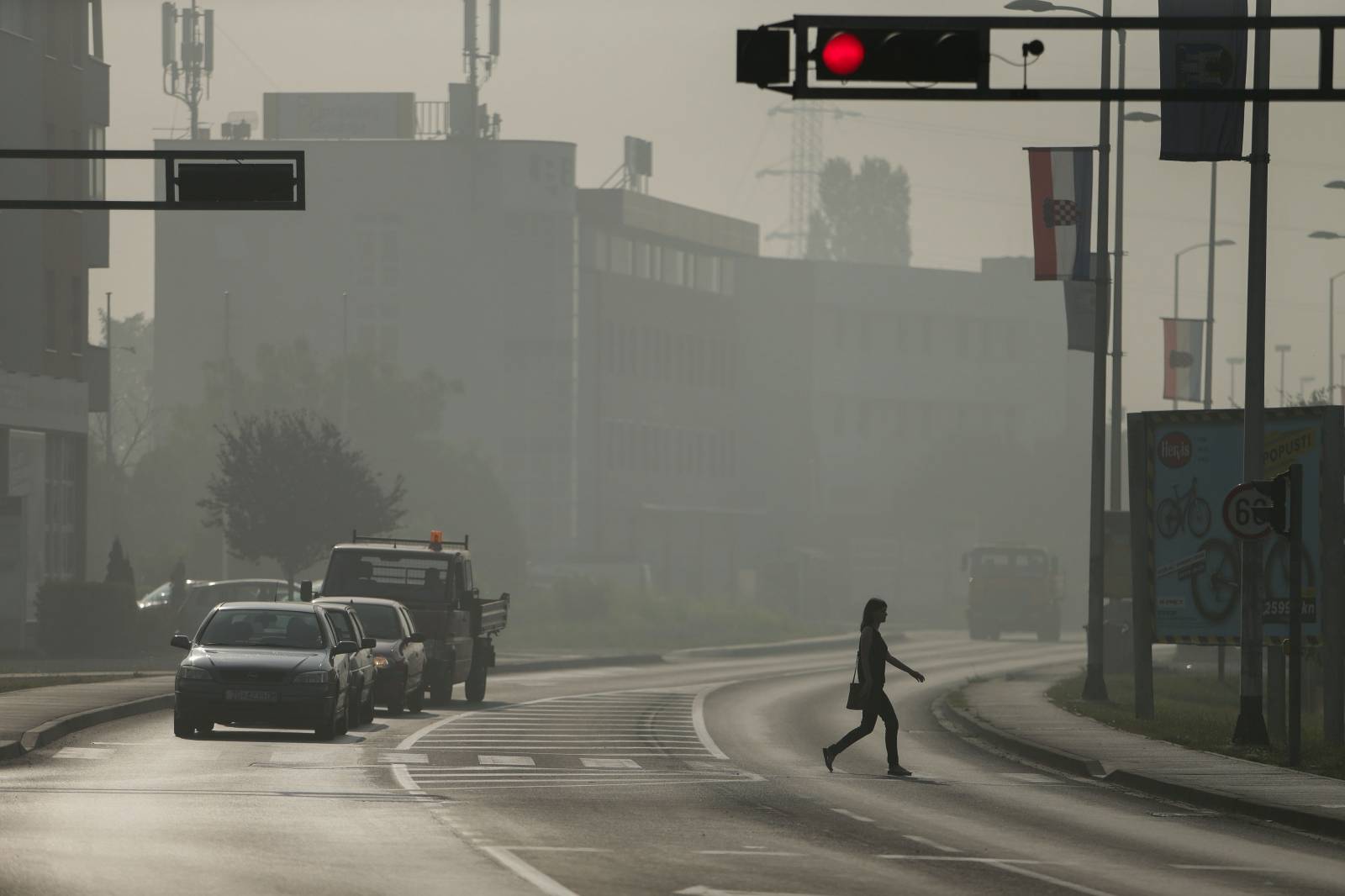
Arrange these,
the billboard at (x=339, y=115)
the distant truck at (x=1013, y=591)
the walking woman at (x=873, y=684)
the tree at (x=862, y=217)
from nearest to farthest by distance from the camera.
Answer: the walking woman at (x=873, y=684), the distant truck at (x=1013, y=591), the billboard at (x=339, y=115), the tree at (x=862, y=217)

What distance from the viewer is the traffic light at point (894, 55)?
57.2 feet

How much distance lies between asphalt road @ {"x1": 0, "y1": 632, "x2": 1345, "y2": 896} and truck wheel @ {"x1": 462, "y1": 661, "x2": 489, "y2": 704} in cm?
587

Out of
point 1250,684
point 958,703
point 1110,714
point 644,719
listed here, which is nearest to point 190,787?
point 1250,684

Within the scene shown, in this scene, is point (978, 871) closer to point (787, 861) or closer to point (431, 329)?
point (787, 861)

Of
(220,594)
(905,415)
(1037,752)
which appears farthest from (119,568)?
(905,415)

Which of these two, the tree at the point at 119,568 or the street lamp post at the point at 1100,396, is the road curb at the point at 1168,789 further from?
the tree at the point at 119,568

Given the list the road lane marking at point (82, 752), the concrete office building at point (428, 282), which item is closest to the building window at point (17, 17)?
the road lane marking at point (82, 752)

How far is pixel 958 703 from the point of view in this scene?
3788 centimetres

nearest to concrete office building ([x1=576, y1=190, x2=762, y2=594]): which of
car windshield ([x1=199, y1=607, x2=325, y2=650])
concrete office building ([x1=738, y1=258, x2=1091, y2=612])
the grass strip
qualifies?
concrete office building ([x1=738, y1=258, x2=1091, y2=612])

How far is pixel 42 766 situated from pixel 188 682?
3974 millimetres

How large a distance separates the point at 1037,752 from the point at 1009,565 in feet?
193

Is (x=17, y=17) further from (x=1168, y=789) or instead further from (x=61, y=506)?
(x=1168, y=789)

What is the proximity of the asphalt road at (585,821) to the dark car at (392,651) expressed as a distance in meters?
1.13

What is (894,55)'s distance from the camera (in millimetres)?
17469
